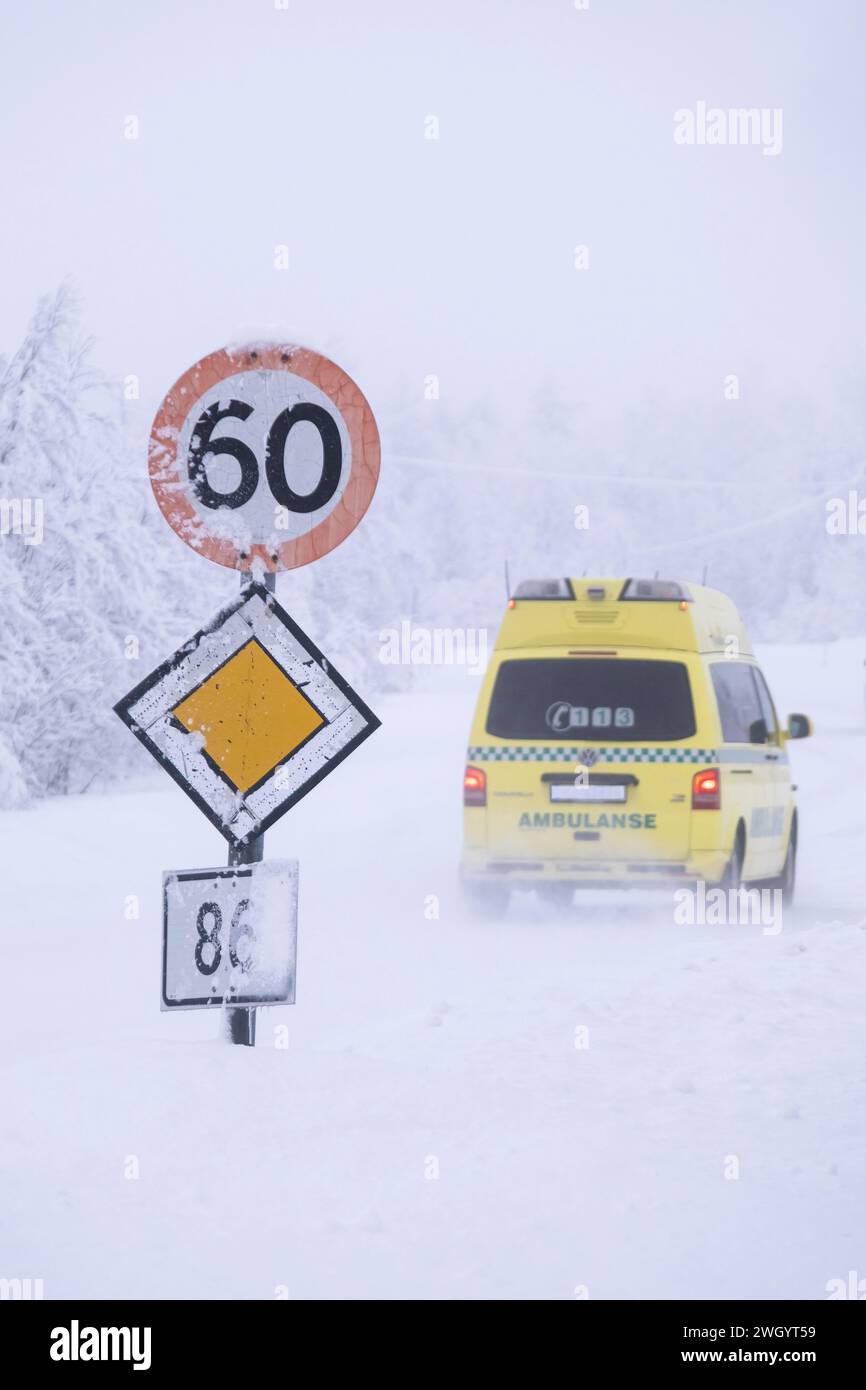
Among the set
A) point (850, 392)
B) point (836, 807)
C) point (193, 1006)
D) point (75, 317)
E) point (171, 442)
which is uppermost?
point (850, 392)

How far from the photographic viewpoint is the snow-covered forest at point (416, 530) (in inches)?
940

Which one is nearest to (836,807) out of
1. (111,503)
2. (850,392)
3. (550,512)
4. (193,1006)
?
(111,503)

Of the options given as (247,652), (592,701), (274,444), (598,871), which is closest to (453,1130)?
(247,652)

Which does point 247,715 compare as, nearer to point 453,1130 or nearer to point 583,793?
point 453,1130

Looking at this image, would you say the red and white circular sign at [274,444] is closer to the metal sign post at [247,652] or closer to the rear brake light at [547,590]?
the metal sign post at [247,652]

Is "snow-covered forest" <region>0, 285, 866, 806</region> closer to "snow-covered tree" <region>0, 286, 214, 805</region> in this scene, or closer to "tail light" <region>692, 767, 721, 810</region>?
"snow-covered tree" <region>0, 286, 214, 805</region>

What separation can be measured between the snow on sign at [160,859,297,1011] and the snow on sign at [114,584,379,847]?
155 millimetres

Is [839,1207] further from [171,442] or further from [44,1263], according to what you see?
[171,442]

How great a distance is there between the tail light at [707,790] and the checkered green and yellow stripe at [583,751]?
0.09 m

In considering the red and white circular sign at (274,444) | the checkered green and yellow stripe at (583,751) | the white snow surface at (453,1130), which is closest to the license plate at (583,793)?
the checkered green and yellow stripe at (583,751)

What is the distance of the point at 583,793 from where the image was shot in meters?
A: 12.2
